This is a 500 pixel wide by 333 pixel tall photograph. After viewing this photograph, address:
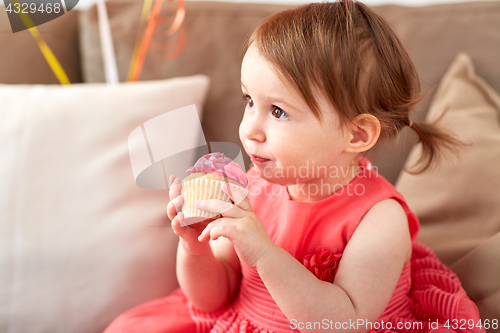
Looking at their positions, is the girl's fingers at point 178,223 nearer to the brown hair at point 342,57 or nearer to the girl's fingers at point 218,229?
the girl's fingers at point 218,229

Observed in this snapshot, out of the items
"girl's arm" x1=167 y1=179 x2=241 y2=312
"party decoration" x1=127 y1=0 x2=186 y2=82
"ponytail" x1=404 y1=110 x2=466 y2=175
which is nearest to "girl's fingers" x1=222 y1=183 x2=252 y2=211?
"girl's arm" x1=167 y1=179 x2=241 y2=312

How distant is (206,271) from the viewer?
0.70 meters

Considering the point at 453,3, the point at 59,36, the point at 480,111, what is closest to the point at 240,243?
the point at 480,111

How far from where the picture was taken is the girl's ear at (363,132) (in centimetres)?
59

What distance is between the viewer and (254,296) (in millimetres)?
709

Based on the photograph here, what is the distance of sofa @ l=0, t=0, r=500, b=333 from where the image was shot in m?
0.73

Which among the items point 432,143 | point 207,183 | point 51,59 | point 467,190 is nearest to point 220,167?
point 207,183

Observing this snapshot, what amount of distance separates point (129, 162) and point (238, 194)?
373 mm

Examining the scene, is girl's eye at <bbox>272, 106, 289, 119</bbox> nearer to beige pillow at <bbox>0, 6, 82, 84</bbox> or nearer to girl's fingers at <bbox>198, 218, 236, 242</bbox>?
girl's fingers at <bbox>198, 218, 236, 242</bbox>

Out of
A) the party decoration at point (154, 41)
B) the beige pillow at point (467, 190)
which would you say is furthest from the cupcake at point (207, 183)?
the party decoration at point (154, 41)

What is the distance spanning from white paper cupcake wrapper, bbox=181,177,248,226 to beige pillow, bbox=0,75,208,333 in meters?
0.17

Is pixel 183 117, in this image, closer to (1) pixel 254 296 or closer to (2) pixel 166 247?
(2) pixel 166 247

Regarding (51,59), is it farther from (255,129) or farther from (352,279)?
(352,279)

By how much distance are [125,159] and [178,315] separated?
0.34 metres
